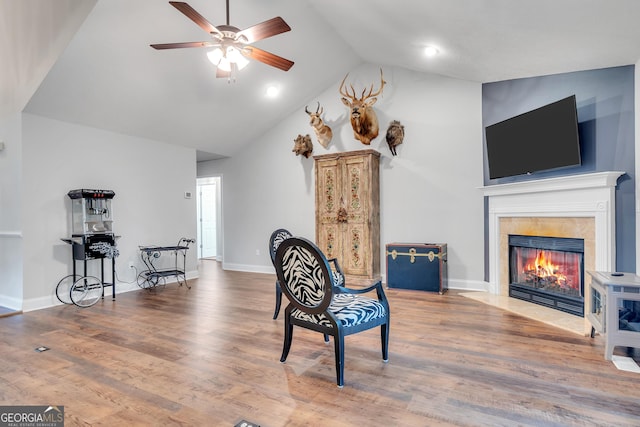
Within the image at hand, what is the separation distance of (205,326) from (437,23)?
3949mm

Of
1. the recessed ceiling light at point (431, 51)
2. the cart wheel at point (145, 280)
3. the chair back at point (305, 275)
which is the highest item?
the recessed ceiling light at point (431, 51)

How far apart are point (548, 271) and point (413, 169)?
2.34 meters

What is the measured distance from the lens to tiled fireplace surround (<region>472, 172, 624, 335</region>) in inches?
140

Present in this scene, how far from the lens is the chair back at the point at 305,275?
234 centimetres

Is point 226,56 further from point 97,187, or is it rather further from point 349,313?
point 97,187

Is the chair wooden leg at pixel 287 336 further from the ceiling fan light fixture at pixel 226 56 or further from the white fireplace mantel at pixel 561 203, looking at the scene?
the white fireplace mantel at pixel 561 203

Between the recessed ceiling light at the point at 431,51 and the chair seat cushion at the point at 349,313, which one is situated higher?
the recessed ceiling light at the point at 431,51

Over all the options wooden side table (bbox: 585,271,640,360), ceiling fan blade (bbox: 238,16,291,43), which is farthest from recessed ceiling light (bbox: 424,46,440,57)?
wooden side table (bbox: 585,271,640,360)

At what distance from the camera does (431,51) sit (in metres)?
4.51

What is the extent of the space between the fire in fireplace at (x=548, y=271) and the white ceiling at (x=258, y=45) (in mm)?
1998

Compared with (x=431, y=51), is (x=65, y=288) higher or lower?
lower

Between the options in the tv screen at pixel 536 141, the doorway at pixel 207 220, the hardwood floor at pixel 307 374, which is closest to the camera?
the hardwood floor at pixel 307 374

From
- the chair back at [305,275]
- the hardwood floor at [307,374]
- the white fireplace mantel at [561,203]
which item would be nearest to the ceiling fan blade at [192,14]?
the chair back at [305,275]

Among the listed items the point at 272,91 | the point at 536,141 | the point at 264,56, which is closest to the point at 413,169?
the point at 536,141
